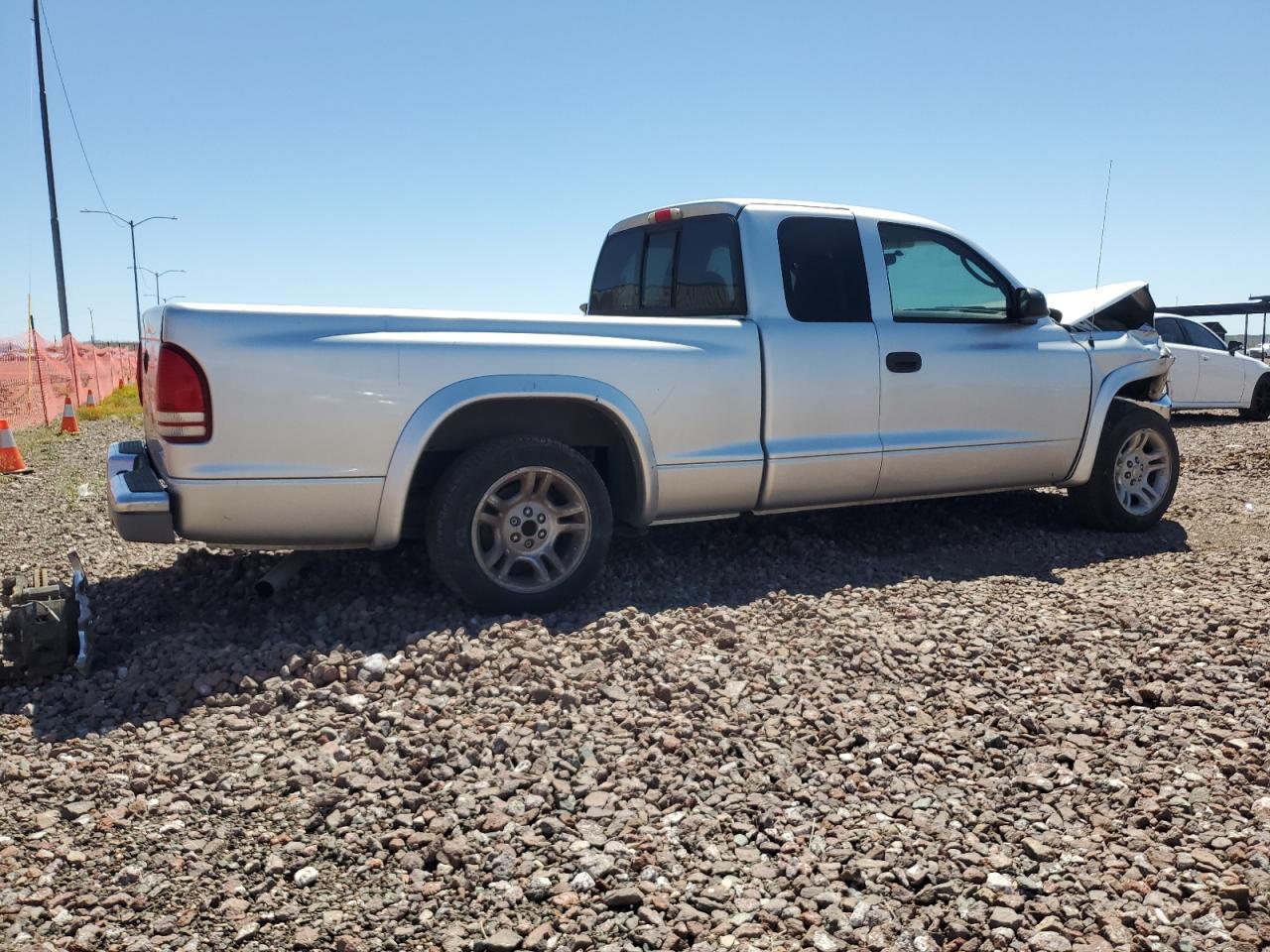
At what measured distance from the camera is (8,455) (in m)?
10.4

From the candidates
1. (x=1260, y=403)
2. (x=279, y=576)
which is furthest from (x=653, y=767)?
(x=1260, y=403)

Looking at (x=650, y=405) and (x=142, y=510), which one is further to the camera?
(x=650, y=405)

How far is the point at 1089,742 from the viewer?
11.4 feet

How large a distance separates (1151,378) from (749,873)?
5596mm

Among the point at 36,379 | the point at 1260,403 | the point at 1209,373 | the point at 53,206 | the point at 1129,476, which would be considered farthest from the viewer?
the point at 53,206

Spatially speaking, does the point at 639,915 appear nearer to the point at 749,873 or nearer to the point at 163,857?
the point at 749,873

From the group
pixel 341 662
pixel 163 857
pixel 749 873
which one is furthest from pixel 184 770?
pixel 749 873

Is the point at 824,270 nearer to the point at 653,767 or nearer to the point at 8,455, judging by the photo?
the point at 653,767

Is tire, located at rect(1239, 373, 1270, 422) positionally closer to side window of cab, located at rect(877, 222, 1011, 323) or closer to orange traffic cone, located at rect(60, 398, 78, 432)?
side window of cab, located at rect(877, 222, 1011, 323)

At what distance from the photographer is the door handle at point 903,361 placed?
5.61m

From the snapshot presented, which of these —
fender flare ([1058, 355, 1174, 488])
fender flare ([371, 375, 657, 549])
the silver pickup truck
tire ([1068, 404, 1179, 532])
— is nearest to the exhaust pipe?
the silver pickup truck

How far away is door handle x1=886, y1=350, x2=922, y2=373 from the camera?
18.4 feet

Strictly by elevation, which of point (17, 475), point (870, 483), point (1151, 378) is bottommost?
point (17, 475)

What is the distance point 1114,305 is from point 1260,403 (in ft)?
32.9
